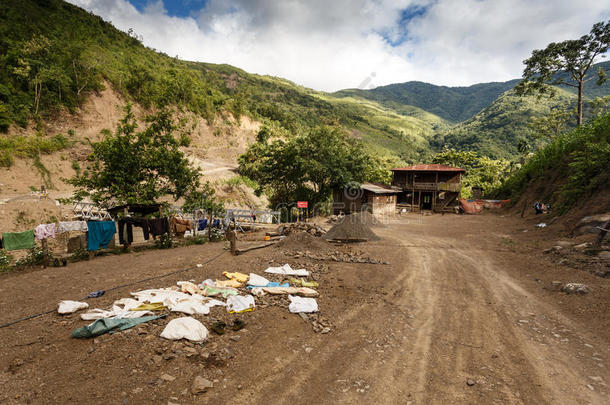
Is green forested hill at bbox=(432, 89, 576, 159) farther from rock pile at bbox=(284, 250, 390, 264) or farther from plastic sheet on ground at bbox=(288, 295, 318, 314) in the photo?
plastic sheet on ground at bbox=(288, 295, 318, 314)

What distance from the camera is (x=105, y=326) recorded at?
5332 mm

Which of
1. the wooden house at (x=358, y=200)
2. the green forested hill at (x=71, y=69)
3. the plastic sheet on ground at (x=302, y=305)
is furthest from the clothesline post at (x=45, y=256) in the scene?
the wooden house at (x=358, y=200)

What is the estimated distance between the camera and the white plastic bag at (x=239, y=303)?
22.3 feet

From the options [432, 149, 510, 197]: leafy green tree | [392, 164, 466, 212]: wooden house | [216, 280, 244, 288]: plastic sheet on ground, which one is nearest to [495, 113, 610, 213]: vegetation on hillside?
[392, 164, 466, 212]: wooden house

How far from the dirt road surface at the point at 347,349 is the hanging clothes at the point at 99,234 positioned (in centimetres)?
257

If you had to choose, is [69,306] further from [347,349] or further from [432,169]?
[432,169]

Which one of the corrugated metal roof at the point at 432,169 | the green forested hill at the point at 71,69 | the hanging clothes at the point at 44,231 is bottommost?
the hanging clothes at the point at 44,231

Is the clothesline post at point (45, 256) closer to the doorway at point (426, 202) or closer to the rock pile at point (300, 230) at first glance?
the rock pile at point (300, 230)

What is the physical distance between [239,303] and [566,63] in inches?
1595

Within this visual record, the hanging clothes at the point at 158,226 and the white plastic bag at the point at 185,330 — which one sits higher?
the hanging clothes at the point at 158,226

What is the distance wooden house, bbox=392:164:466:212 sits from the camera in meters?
34.9

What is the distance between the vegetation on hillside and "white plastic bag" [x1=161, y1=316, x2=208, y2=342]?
22.0 metres

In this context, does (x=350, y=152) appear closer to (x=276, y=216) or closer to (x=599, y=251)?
(x=276, y=216)

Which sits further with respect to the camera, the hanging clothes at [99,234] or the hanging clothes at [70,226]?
the hanging clothes at [99,234]
